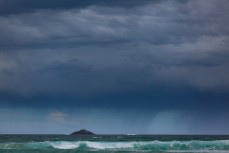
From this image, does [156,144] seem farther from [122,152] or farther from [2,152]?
[2,152]

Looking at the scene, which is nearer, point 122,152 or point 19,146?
point 122,152

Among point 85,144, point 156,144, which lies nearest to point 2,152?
point 85,144

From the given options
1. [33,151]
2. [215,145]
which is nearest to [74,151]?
[33,151]

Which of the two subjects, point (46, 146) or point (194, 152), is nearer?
point (194, 152)

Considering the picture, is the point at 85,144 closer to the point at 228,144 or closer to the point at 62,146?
the point at 62,146

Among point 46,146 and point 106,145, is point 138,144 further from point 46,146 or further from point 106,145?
point 46,146

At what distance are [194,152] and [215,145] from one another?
842 cm

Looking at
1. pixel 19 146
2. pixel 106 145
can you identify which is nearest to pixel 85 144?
pixel 106 145

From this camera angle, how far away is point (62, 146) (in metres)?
53.8

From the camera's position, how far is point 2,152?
43.1m

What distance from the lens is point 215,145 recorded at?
53594mm

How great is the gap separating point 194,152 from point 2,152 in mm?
14994

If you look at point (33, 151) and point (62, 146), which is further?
point (62, 146)

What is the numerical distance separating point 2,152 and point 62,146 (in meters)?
11.3
